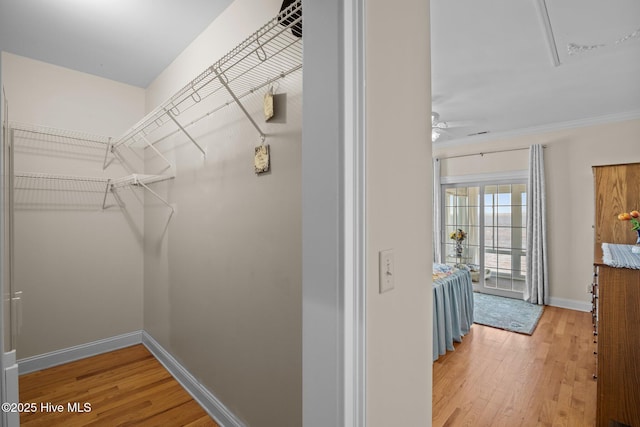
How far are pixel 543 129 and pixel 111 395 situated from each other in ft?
19.0

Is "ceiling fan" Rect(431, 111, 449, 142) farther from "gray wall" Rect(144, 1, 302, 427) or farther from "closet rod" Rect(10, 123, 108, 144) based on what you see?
"closet rod" Rect(10, 123, 108, 144)

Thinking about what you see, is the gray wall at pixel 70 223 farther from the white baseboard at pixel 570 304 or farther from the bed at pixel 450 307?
the white baseboard at pixel 570 304

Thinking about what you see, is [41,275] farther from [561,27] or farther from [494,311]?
[494,311]

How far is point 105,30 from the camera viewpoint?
6.75ft

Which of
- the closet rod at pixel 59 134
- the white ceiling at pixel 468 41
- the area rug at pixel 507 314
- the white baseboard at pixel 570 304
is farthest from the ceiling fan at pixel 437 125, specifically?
the closet rod at pixel 59 134

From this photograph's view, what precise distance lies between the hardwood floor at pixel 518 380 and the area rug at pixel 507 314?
153 mm

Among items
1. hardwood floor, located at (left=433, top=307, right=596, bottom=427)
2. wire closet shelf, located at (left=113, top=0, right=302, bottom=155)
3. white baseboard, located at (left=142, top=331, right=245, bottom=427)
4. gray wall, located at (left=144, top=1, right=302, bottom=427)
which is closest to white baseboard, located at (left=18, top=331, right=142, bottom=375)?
white baseboard, located at (left=142, top=331, right=245, bottom=427)

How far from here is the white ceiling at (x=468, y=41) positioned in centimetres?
182

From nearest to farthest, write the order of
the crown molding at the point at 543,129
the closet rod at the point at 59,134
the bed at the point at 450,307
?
1. the closet rod at the point at 59,134
2. the bed at the point at 450,307
3. the crown molding at the point at 543,129

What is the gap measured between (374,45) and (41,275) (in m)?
3.19

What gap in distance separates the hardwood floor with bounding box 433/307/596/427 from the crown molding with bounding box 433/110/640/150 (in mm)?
2627

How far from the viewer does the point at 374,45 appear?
2.59 ft

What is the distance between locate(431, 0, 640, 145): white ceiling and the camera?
6.06 ft

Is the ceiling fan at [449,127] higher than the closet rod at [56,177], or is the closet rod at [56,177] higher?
the ceiling fan at [449,127]
